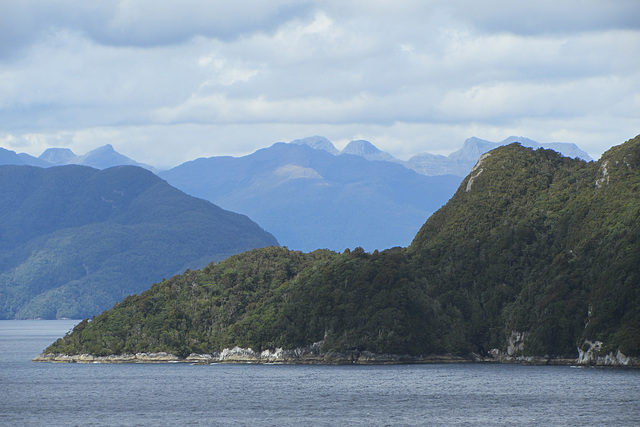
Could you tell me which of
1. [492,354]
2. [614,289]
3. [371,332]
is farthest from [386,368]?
[614,289]

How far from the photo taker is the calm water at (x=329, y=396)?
11525cm

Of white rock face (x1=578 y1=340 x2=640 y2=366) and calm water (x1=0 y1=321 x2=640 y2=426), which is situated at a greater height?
white rock face (x1=578 y1=340 x2=640 y2=366)

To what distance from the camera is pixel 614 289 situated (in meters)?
168

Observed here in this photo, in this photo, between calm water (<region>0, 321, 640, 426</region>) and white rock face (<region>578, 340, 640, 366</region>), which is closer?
calm water (<region>0, 321, 640, 426</region>)

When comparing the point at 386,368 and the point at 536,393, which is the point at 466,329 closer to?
the point at 386,368

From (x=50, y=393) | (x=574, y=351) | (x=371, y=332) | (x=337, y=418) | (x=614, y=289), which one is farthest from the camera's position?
A: (x=371, y=332)

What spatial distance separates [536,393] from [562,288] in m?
50.8

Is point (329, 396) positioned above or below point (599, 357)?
below

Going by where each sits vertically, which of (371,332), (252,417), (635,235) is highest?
(635,235)

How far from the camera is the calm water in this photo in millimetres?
115250

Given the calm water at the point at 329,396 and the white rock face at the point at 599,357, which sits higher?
the white rock face at the point at 599,357

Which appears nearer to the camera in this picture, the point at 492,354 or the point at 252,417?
the point at 252,417

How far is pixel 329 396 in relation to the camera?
138m

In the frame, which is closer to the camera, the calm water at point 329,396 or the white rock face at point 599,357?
the calm water at point 329,396
